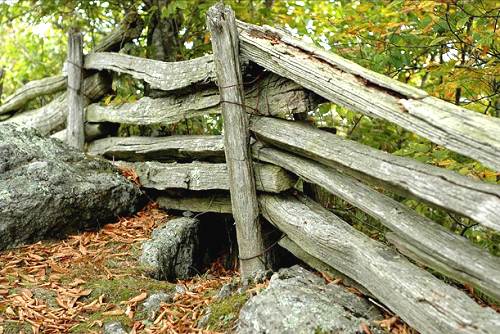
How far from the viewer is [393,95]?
105 inches

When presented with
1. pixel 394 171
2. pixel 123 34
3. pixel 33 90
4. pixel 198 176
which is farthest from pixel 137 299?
pixel 33 90

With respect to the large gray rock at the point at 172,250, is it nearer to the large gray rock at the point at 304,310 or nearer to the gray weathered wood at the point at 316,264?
the gray weathered wood at the point at 316,264

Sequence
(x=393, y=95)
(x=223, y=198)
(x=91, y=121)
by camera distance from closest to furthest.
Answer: (x=393, y=95) < (x=223, y=198) < (x=91, y=121)

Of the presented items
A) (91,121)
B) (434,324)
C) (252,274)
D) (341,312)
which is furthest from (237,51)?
(91,121)

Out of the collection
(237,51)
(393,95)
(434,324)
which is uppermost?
(237,51)

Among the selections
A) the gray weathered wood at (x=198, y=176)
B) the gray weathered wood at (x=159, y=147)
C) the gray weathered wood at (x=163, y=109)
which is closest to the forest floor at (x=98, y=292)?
the gray weathered wood at (x=198, y=176)

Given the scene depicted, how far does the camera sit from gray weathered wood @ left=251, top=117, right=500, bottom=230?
223 centimetres

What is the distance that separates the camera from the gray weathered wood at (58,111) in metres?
6.00

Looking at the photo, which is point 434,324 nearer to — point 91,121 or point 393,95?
point 393,95

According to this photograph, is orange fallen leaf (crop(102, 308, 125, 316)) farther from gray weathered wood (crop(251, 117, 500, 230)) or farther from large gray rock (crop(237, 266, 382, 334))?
gray weathered wood (crop(251, 117, 500, 230))

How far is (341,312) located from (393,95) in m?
1.19

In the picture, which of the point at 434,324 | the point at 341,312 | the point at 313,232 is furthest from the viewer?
the point at 313,232

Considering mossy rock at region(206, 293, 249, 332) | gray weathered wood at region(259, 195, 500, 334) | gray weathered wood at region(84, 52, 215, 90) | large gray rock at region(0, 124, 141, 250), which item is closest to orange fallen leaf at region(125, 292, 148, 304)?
mossy rock at region(206, 293, 249, 332)

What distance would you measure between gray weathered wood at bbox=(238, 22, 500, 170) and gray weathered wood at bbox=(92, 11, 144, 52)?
295cm
